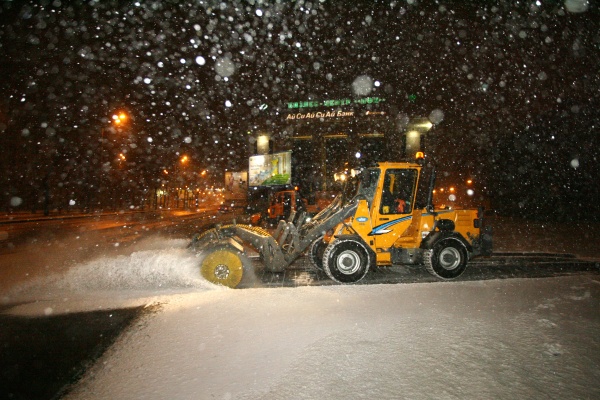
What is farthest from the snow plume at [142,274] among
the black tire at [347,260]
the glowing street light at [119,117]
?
the glowing street light at [119,117]

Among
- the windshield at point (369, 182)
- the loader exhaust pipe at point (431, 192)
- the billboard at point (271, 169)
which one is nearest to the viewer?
the windshield at point (369, 182)

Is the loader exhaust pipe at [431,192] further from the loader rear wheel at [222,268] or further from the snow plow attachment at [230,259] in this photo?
the loader rear wheel at [222,268]

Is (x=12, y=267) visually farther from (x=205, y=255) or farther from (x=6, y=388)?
(x=6, y=388)

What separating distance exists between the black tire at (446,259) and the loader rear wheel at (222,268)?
4.12 meters

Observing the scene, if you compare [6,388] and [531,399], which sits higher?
[531,399]

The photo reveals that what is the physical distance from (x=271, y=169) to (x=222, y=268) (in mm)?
33930

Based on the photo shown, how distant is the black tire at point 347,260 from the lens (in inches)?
293

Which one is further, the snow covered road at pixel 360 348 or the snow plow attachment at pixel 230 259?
the snow plow attachment at pixel 230 259

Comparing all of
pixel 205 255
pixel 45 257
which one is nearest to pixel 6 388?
pixel 205 255

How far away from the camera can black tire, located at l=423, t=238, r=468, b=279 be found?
7.90 metres

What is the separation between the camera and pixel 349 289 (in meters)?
6.79

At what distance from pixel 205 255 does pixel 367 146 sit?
1958 inches

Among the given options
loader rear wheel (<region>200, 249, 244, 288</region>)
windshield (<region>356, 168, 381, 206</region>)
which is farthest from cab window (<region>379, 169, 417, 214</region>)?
loader rear wheel (<region>200, 249, 244, 288</region>)

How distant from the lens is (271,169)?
40781 millimetres
